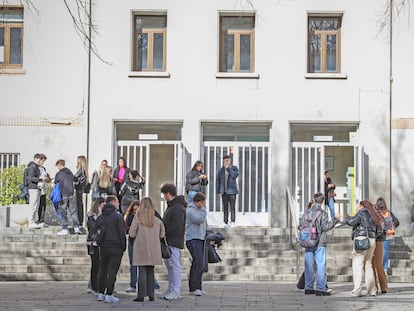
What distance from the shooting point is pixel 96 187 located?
23.9m

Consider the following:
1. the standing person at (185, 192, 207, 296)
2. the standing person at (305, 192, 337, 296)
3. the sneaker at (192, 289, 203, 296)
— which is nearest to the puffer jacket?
the standing person at (305, 192, 337, 296)

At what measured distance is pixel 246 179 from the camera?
1013 inches

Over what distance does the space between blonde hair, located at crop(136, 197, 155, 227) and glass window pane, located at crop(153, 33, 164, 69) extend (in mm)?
11093

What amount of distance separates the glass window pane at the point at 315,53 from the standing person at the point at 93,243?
11.2 metres

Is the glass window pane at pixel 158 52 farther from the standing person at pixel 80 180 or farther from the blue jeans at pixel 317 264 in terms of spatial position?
the blue jeans at pixel 317 264

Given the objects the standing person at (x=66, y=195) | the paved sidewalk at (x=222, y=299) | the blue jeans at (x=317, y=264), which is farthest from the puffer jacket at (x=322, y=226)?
the standing person at (x=66, y=195)

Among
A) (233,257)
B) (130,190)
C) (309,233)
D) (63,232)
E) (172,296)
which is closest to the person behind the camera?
(172,296)

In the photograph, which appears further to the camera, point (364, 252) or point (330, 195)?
point (330, 195)

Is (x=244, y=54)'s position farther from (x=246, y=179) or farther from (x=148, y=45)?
(x=246, y=179)

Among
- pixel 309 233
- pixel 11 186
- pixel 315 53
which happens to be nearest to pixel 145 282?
pixel 309 233

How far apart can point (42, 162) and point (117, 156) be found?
273 cm

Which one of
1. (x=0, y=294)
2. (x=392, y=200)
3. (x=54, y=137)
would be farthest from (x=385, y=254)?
(x=54, y=137)

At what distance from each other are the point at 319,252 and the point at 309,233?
38 centimetres

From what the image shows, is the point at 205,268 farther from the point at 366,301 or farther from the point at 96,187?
the point at 96,187
